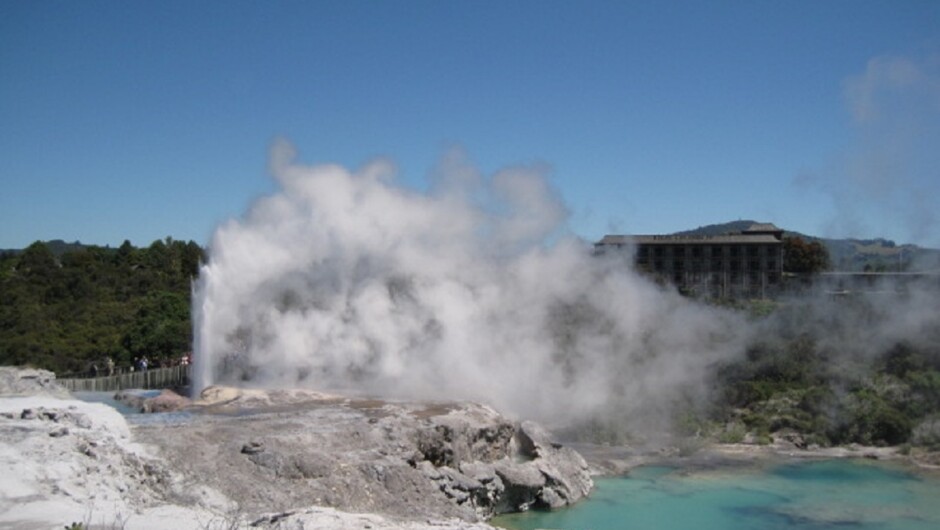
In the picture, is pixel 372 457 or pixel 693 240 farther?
pixel 693 240

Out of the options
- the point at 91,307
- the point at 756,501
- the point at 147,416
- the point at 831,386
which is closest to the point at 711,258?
the point at 831,386

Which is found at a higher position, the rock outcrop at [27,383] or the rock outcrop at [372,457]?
the rock outcrop at [27,383]

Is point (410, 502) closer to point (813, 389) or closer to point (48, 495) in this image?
point (48, 495)

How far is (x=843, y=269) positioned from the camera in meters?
55.9

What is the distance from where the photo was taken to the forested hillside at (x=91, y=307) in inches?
1431

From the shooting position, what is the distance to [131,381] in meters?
30.0

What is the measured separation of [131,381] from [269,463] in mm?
15590

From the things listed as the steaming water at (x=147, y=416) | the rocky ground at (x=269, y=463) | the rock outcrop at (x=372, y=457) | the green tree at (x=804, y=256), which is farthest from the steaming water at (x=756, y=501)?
the green tree at (x=804, y=256)

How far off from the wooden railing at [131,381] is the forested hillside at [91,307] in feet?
18.0

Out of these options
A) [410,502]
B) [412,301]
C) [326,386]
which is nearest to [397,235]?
[412,301]

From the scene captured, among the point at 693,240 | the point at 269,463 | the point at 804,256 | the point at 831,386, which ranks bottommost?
the point at 831,386

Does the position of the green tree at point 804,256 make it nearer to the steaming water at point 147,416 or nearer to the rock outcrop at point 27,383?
the steaming water at point 147,416

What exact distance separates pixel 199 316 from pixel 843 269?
42243 millimetres

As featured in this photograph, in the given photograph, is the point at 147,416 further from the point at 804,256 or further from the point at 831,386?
the point at 804,256
